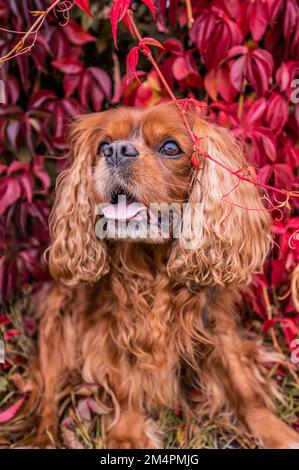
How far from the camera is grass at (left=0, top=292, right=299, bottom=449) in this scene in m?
2.24

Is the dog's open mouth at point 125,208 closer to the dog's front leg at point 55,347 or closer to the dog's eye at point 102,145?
the dog's eye at point 102,145

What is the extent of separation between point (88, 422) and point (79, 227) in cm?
73

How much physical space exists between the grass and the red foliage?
0.31 metres

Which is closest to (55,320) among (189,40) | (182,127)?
(182,127)

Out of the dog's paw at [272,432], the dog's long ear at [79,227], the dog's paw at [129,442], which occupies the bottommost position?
the dog's paw at [129,442]

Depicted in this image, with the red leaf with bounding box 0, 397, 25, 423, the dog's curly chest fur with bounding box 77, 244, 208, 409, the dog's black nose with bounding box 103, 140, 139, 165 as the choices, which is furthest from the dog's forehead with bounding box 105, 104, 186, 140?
the red leaf with bounding box 0, 397, 25, 423

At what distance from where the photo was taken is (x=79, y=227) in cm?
222

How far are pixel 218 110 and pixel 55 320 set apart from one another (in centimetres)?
110

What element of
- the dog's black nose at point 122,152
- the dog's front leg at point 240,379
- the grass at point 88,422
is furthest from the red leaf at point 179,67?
the grass at point 88,422

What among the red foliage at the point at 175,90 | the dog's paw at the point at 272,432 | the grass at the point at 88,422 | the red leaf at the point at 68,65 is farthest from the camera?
the red leaf at the point at 68,65

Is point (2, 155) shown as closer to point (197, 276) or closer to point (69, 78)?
point (69, 78)

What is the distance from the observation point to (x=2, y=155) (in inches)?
104

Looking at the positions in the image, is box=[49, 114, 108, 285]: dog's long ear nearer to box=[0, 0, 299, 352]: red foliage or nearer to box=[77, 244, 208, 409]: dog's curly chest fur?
box=[77, 244, 208, 409]: dog's curly chest fur

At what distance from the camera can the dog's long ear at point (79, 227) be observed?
2205mm
